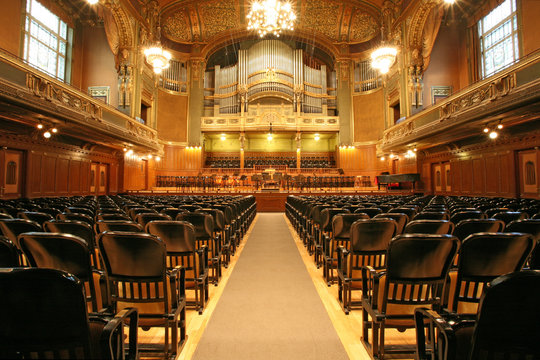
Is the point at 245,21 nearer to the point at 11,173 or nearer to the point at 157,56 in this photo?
the point at 157,56

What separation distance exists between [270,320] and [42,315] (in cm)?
192

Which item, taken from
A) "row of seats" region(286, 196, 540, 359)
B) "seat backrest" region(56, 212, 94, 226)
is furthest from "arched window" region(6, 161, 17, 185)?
"row of seats" region(286, 196, 540, 359)

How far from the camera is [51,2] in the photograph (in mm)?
12109

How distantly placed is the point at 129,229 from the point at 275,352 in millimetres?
1518

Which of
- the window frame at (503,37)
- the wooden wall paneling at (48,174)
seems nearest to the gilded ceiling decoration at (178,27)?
the wooden wall paneling at (48,174)

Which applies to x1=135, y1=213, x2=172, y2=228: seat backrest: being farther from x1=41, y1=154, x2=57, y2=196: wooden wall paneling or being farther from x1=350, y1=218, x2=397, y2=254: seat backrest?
x1=41, y1=154, x2=57, y2=196: wooden wall paneling

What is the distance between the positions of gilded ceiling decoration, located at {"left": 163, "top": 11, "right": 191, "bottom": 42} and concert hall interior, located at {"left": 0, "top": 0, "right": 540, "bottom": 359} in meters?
0.13

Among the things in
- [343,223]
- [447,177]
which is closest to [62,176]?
[343,223]

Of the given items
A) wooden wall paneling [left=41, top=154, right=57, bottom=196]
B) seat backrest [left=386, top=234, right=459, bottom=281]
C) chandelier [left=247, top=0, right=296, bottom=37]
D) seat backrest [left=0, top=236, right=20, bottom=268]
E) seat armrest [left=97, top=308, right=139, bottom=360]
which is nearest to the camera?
seat armrest [left=97, top=308, right=139, bottom=360]

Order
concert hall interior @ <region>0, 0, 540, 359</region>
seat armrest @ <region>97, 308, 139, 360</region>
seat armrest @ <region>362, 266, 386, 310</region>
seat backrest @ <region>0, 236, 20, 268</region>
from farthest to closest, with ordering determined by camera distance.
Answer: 1. concert hall interior @ <region>0, 0, 540, 359</region>
2. seat armrest @ <region>362, 266, 386, 310</region>
3. seat backrest @ <region>0, 236, 20, 268</region>
4. seat armrest @ <region>97, 308, 139, 360</region>

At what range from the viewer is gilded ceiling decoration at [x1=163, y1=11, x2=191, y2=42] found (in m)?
17.7

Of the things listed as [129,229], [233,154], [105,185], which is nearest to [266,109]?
[233,154]

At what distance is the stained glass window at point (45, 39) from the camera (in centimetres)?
1091

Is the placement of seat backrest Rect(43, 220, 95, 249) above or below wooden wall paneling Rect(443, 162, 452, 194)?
below
